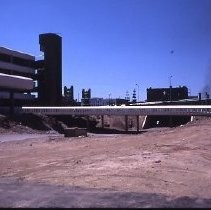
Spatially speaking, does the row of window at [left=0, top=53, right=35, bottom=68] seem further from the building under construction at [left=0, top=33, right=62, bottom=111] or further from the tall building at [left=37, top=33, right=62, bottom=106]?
the tall building at [left=37, top=33, right=62, bottom=106]

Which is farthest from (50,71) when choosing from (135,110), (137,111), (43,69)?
(137,111)

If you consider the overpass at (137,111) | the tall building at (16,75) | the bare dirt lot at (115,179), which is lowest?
the bare dirt lot at (115,179)

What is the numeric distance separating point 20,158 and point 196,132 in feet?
41.3

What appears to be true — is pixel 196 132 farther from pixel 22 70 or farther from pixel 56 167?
pixel 22 70

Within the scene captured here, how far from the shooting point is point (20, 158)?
2150 centimetres

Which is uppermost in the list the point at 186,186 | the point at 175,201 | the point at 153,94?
the point at 153,94

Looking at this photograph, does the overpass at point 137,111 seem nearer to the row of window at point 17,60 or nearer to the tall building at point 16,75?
the tall building at point 16,75

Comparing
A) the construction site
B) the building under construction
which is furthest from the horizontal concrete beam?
the building under construction

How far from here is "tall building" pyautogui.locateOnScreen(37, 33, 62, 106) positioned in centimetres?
8800

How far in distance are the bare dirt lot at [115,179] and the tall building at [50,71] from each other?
6394 centimetres

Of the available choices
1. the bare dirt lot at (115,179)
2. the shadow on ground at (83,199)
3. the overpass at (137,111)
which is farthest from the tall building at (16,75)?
the shadow on ground at (83,199)

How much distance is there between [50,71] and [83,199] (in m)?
82.7

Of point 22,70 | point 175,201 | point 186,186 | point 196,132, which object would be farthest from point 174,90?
point 175,201

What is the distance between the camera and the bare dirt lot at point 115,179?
6281mm
